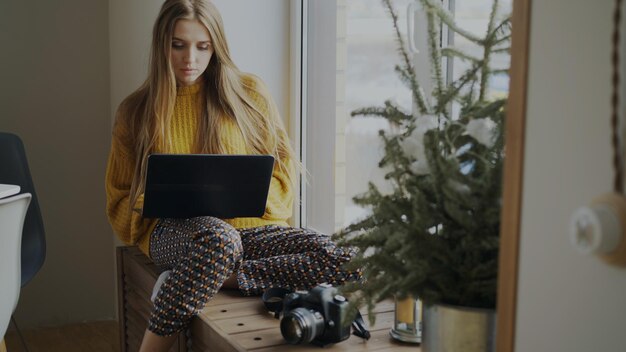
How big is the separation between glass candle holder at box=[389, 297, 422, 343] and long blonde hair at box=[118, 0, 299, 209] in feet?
2.94

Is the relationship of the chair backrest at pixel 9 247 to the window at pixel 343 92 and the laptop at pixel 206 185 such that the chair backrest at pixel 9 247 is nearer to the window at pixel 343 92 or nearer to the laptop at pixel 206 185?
the laptop at pixel 206 185

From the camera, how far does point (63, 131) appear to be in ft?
9.61

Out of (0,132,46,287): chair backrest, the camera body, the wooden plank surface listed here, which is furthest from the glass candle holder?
(0,132,46,287): chair backrest

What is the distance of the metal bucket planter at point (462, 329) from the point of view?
1.11 meters

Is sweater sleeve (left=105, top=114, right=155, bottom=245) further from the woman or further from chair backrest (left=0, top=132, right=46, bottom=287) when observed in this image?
chair backrest (left=0, top=132, right=46, bottom=287)

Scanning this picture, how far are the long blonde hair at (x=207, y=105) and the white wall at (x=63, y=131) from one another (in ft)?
2.00

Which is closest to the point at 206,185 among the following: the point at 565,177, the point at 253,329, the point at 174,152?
the point at 174,152

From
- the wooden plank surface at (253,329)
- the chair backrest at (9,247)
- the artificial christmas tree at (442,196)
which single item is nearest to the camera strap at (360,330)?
the wooden plank surface at (253,329)

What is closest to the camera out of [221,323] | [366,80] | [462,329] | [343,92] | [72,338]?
[462,329]

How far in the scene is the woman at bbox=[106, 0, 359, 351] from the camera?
2.07 meters

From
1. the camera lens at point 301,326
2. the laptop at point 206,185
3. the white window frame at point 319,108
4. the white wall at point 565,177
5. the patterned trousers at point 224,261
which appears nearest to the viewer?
the white wall at point 565,177

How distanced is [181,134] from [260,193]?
0.44 metres

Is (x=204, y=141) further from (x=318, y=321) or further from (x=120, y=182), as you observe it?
(x=318, y=321)

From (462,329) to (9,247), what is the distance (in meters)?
1.12
